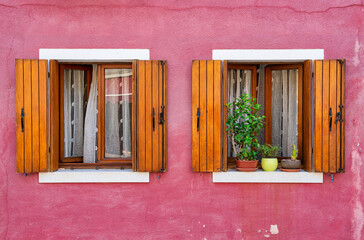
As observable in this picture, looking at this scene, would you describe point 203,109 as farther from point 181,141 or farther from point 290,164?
point 290,164

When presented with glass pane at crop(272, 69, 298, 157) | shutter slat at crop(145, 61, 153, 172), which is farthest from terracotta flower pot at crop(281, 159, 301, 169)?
shutter slat at crop(145, 61, 153, 172)

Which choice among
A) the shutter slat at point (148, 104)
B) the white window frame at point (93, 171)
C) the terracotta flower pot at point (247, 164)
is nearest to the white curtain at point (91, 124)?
the white window frame at point (93, 171)

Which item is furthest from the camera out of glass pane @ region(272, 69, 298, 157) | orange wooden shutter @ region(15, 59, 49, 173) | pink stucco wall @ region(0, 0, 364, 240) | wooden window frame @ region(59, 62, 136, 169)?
glass pane @ region(272, 69, 298, 157)

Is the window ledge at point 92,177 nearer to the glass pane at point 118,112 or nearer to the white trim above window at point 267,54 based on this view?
the glass pane at point 118,112

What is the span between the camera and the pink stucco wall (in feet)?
13.1

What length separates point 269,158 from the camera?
402 centimetres

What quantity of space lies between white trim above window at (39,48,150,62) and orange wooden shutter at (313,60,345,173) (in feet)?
6.86

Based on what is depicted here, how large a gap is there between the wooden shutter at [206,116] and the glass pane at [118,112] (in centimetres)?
88

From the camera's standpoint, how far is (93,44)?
158 inches

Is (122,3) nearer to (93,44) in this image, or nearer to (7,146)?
(93,44)

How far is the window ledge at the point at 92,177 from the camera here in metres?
3.96

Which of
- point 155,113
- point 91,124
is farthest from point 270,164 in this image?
point 91,124

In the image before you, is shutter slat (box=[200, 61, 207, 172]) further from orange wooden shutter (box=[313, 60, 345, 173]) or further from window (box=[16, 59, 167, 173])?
orange wooden shutter (box=[313, 60, 345, 173])

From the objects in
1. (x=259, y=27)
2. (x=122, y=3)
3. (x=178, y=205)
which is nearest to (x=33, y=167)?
(x=178, y=205)
